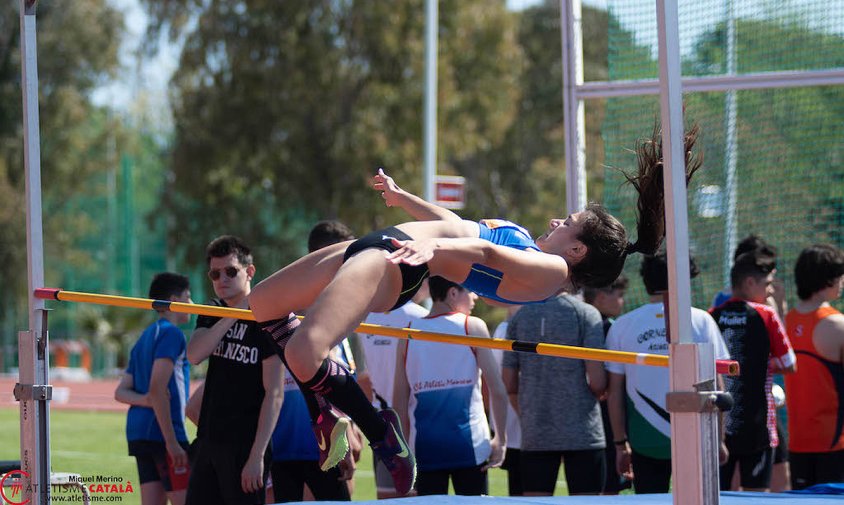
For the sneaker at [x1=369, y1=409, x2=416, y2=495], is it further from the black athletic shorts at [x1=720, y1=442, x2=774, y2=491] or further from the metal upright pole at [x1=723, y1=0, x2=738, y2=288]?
the metal upright pole at [x1=723, y1=0, x2=738, y2=288]

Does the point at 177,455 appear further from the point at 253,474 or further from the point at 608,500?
the point at 608,500

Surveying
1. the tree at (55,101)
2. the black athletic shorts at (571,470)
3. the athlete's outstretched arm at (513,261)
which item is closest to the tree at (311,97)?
the tree at (55,101)

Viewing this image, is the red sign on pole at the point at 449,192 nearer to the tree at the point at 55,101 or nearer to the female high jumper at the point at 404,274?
the female high jumper at the point at 404,274

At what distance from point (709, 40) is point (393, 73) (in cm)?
1434

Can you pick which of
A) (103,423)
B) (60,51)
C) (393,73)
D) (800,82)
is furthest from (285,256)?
(800,82)

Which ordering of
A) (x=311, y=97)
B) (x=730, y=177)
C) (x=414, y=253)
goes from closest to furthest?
(x=414, y=253) < (x=730, y=177) < (x=311, y=97)

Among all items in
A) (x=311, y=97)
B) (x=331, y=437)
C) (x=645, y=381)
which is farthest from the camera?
(x=311, y=97)

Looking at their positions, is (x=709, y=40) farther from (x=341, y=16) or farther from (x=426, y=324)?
(x=341, y=16)

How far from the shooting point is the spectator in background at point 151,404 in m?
5.95

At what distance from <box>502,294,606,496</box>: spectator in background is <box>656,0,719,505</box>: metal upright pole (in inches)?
89.9

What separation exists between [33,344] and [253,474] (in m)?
1.13

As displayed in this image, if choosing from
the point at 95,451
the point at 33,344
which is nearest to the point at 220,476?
the point at 33,344

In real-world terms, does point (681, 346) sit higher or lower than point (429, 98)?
lower

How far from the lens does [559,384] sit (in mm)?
5988
